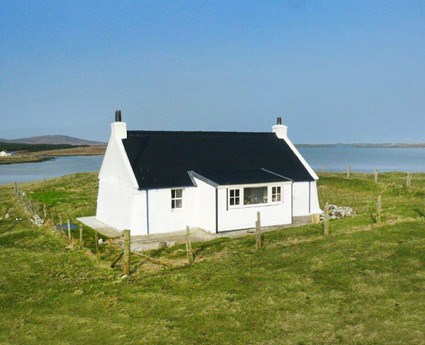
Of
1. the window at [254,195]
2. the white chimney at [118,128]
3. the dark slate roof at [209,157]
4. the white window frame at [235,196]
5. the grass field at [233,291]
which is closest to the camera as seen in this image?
the grass field at [233,291]

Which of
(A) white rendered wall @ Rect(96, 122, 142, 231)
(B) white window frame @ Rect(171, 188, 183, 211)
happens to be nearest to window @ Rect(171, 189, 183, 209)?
(B) white window frame @ Rect(171, 188, 183, 211)

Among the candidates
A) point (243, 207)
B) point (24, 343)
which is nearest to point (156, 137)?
point (243, 207)

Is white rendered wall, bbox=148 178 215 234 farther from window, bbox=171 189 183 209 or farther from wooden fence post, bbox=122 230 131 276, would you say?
wooden fence post, bbox=122 230 131 276

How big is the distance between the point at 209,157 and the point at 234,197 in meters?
4.95

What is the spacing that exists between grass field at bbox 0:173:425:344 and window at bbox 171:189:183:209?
469cm

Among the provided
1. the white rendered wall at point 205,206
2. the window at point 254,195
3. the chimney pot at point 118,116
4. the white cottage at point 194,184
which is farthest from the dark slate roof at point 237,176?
the chimney pot at point 118,116

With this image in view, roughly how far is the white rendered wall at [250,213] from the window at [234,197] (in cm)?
34

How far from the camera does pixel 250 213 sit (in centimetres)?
2642

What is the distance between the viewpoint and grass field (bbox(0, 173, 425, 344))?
11.5 metres

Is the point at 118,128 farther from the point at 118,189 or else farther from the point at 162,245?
the point at 162,245

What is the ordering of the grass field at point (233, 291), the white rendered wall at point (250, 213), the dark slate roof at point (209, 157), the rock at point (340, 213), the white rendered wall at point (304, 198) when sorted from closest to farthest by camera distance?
the grass field at point (233, 291) → the white rendered wall at point (250, 213) → the dark slate roof at point (209, 157) → the rock at point (340, 213) → the white rendered wall at point (304, 198)

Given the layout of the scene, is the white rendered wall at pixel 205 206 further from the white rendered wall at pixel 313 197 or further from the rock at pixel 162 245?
the white rendered wall at pixel 313 197

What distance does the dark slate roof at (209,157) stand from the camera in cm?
2659

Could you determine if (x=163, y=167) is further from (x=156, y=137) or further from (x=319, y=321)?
(x=319, y=321)
